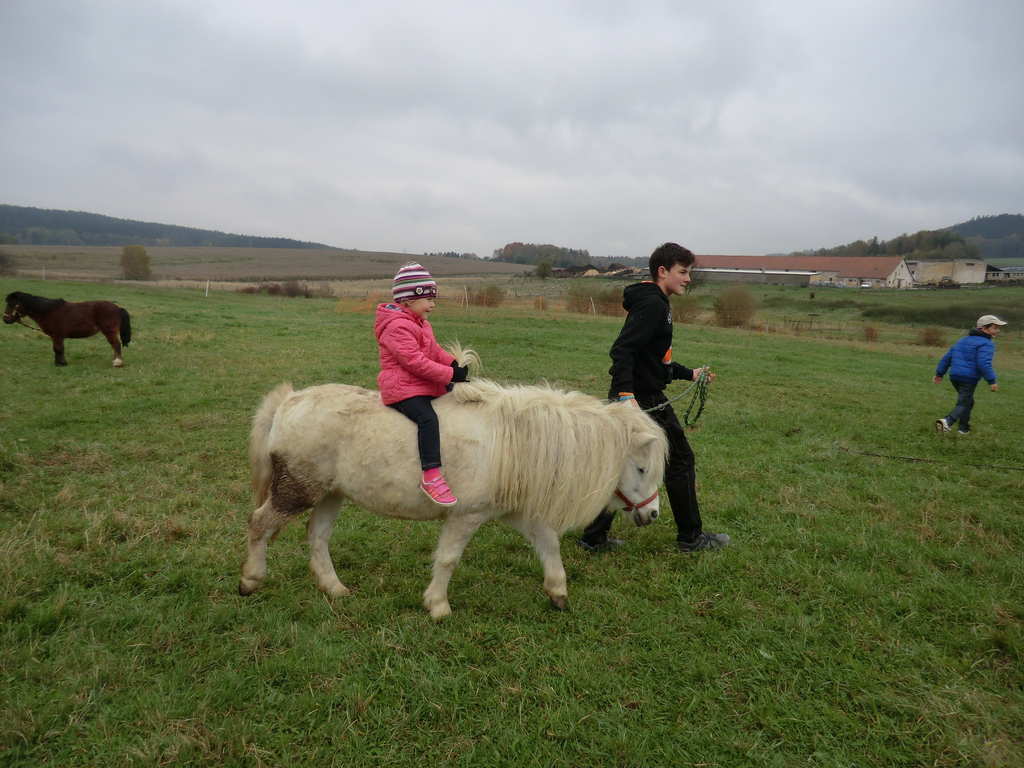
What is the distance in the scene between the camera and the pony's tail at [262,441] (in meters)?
4.07

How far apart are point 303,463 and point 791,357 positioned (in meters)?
18.0

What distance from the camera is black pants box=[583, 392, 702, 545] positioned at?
183 inches

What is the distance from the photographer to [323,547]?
4160 millimetres

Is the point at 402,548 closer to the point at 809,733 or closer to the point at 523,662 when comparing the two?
the point at 523,662

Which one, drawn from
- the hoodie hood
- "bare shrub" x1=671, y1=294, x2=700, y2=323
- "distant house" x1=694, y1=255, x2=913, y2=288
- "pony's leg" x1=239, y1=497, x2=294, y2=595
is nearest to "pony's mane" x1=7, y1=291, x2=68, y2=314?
"pony's leg" x1=239, y1=497, x2=294, y2=595

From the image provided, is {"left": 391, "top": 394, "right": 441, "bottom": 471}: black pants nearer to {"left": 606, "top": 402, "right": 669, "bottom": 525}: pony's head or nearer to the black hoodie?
{"left": 606, "top": 402, "right": 669, "bottom": 525}: pony's head

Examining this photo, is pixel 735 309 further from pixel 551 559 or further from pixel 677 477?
pixel 551 559

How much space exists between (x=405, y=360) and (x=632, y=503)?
80.6 inches

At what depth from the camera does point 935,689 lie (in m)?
3.15

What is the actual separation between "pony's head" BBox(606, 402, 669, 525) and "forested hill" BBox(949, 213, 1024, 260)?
175387mm

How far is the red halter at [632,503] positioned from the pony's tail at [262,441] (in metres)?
2.66

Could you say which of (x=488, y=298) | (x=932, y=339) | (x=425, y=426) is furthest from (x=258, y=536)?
(x=932, y=339)

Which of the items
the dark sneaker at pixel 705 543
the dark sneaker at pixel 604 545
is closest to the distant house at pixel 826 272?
the dark sneaker at pixel 705 543

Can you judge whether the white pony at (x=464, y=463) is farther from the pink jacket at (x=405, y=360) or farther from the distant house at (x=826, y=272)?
the distant house at (x=826, y=272)
